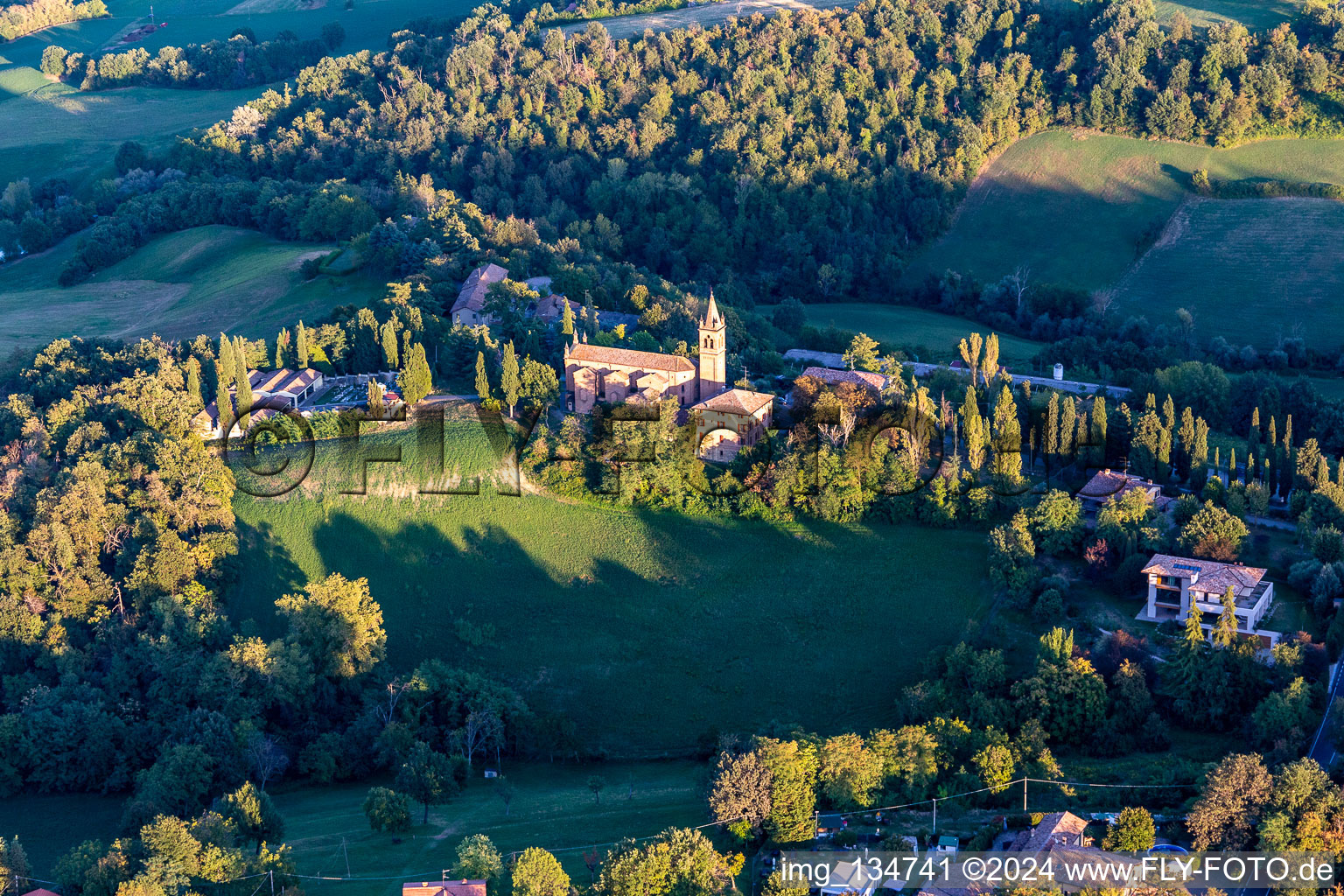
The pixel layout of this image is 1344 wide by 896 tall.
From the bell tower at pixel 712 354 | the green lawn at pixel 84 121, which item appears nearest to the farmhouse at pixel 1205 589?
the bell tower at pixel 712 354

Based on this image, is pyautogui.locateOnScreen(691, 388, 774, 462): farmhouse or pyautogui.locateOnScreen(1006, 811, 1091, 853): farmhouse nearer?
pyautogui.locateOnScreen(1006, 811, 1091, 853): farmhouse

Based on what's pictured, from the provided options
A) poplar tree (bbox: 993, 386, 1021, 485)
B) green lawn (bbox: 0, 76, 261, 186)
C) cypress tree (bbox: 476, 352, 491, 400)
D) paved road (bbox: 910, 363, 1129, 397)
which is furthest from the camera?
green lawn (bbox: 0, 76, 261, 186)

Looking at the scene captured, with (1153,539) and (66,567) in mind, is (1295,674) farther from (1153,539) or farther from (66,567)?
(66,567)

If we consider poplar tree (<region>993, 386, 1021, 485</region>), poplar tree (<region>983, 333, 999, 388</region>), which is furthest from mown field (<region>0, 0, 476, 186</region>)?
poplar tree (<region>993, 386, 1021, 485</region>)

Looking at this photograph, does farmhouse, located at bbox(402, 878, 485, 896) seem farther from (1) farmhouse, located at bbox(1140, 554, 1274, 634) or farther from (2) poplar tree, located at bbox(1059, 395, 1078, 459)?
(2) poplar tree, located at bbox(1059, 395, 1078, 459)

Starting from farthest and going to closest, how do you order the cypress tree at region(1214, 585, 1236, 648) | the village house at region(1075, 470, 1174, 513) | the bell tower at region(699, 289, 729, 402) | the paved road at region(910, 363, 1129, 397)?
the paved road at region(910, 363, 1129, 397), the bell tower at region(699, 289, 729, 402), the village house at region(1075, 470, 1174, 513), the cypress tree at region(1214, 585, 1236, 648)

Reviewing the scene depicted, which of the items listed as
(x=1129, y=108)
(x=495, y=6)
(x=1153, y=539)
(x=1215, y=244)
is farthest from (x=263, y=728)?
(x=495, y=6)
